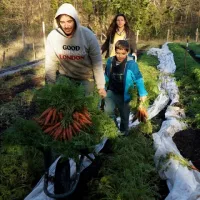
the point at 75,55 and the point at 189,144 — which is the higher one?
the point at 75,55

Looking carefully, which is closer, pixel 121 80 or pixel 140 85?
pixel 140 85

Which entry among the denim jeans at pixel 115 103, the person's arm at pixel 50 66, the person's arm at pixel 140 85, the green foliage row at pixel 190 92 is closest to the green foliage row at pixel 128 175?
the denim jeans at pixel 115 103

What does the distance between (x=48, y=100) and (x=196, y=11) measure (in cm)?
2633

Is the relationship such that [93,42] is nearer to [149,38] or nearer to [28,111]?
[28,111]

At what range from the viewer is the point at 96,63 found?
3.23 m

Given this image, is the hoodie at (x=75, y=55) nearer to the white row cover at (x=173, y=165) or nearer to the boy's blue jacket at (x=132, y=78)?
the boy's blue jacket at (x=132, y=78)

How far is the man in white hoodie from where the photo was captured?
3.04 m

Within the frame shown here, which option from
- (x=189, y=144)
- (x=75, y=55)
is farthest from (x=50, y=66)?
(x=189, y=144)

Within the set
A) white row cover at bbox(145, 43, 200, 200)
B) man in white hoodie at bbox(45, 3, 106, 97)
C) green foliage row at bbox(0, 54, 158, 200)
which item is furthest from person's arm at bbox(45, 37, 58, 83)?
white row cover at bbox(145, 43, 200, 200)

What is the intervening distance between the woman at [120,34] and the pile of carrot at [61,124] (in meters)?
3.21

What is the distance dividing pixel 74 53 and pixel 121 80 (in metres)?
0.99

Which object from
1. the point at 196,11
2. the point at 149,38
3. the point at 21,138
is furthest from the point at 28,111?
the point at 196,11

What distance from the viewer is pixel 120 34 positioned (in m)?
5.51

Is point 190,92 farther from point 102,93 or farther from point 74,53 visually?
point 74,53
